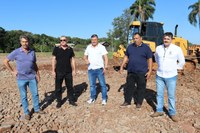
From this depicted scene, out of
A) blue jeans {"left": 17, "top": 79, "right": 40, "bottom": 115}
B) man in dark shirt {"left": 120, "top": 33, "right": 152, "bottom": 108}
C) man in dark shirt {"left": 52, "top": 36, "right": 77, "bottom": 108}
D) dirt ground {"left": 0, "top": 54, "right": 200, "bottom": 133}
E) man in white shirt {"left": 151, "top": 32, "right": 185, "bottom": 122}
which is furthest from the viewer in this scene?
man in dark shirt {"left": 52, "top": 36, "right": 77, "bottom": 108}

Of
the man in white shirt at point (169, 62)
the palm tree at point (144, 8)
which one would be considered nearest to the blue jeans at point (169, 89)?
the man in white shirt at point (169, 62)

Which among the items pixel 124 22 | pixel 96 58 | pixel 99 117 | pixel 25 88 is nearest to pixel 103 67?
pixel 96 58

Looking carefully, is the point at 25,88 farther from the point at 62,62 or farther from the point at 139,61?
the point at 139,61

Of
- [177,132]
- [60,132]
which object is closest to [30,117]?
[60,132]

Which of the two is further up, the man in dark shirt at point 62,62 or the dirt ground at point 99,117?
the man in dark shirt at point 62,62

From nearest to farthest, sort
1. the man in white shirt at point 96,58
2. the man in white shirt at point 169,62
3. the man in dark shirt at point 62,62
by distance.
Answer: the man in white shirt at point 169,62 → the man in dark shirt at point 62,62 → the man in white shirt at point 96,58

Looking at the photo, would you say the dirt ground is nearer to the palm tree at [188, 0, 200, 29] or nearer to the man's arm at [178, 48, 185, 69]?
the man's arm at [178, 48, 185, 69]

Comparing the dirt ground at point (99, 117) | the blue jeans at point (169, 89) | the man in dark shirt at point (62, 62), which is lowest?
the dirt ground at point (99, 117)

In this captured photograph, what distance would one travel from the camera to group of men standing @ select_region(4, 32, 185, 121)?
20.6 feet

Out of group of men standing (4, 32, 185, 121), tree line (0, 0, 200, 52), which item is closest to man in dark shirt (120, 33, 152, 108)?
group of men standing (4, 32, 185, 121)

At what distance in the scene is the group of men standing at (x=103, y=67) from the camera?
6.28 metres

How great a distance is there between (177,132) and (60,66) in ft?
10.7

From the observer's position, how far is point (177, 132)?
231 inches

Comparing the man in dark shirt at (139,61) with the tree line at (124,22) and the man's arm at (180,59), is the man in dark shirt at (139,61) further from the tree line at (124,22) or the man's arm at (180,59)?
the tree line at (124,22)
